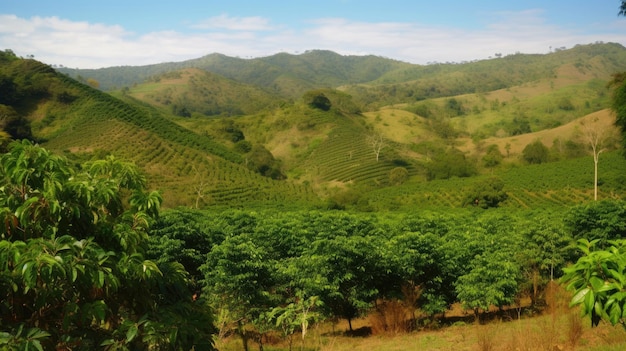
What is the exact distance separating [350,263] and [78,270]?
482 inches

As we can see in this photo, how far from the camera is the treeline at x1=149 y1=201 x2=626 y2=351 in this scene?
12250mm

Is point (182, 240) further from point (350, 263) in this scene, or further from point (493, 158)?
point (493, 158)

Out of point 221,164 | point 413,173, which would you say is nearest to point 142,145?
point 221,164

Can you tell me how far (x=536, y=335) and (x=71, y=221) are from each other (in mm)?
9119

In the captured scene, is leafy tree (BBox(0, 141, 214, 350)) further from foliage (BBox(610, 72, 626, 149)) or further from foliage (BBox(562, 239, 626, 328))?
foliage (BBox(610, 72, 626, 149))

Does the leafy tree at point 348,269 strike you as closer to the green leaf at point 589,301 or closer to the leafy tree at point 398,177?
the green leaf at point 589,301

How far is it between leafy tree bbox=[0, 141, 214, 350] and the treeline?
3.69 metres

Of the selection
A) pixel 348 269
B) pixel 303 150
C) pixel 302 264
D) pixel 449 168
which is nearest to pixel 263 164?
pixel 303 150

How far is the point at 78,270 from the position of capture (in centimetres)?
460

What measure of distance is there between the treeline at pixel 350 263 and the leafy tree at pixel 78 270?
369 centimetres

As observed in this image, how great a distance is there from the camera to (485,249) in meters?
→ 18.9

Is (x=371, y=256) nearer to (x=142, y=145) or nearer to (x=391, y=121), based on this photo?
(x=142, y=145)

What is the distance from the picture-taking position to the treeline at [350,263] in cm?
1225

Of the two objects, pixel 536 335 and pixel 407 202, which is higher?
pixel 536 335
